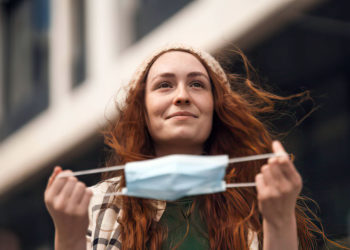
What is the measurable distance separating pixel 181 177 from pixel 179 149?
0.43 m

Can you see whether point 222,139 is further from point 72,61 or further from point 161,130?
point 72,61

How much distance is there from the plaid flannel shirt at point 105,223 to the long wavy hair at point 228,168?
1.2 inches

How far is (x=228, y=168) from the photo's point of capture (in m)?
2.55

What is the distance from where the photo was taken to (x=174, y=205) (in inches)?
93.4

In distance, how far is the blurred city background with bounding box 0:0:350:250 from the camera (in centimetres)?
676

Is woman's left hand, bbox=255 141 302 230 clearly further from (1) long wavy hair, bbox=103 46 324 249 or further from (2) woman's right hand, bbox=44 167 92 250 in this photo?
(2) woman's right hand, bbox=44 167 92 250

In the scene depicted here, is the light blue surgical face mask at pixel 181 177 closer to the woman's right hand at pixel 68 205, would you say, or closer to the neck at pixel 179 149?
the woman's right hand at pixel 68 205

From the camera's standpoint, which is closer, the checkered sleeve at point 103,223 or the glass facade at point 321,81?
the checkered sleeve at point 103,223

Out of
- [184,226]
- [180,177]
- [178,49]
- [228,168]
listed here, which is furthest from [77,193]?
[178,49]

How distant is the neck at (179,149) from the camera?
2.40 meters

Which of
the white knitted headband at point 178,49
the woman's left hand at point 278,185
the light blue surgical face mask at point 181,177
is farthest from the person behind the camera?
the white knitted headband at point 178,49

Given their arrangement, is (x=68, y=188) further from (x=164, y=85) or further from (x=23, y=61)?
(x=23, y=61)

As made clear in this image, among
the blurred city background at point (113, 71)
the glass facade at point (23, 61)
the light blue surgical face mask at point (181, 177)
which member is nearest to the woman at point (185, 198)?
the light blue surgical face mask at point (181, 177)

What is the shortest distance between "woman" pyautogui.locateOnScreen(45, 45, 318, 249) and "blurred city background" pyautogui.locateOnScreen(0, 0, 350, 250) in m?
0.52
